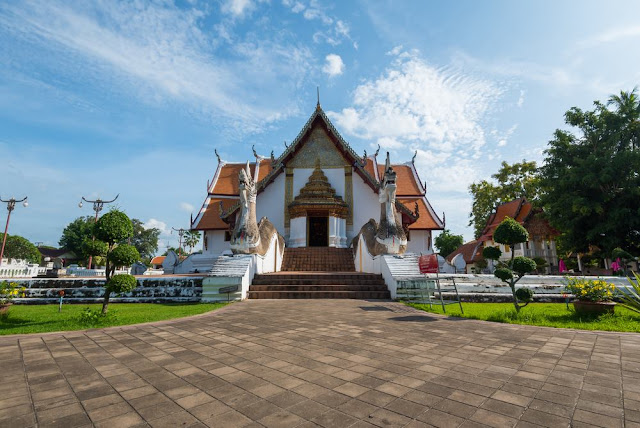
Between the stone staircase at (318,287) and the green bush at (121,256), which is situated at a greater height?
the green bush at (121,256)

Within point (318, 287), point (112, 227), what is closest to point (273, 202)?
point (318, 287)

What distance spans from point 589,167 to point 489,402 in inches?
695

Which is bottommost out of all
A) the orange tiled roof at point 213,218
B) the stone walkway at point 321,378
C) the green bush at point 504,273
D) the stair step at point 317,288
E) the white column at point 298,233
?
the stone walkway at point 321,378

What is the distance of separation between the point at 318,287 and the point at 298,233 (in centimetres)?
730

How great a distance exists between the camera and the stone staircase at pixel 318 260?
1317 cm

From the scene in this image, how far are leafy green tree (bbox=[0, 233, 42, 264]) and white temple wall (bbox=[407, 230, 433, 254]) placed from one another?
43987 mm

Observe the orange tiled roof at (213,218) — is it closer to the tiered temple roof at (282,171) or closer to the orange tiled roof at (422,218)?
the tiered temple roof at (282,171)

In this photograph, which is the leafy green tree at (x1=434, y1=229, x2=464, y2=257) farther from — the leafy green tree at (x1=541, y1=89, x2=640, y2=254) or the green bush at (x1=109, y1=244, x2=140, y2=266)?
the green bush at (x1=109, y1=244, x2=140, y2=266)

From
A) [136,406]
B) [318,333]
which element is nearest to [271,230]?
[318,333]

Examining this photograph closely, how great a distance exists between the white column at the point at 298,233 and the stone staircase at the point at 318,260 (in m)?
1.12

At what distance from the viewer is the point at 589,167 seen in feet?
49.7

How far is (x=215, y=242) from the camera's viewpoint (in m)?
18.0

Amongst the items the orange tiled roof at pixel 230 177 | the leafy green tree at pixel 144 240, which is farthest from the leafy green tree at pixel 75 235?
the orange tiled roof at pixel 230 177

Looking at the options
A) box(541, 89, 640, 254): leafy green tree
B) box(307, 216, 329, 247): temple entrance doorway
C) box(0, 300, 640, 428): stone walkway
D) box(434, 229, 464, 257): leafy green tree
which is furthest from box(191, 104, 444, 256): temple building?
box(434, 229, 464, 257): leafy green tree
